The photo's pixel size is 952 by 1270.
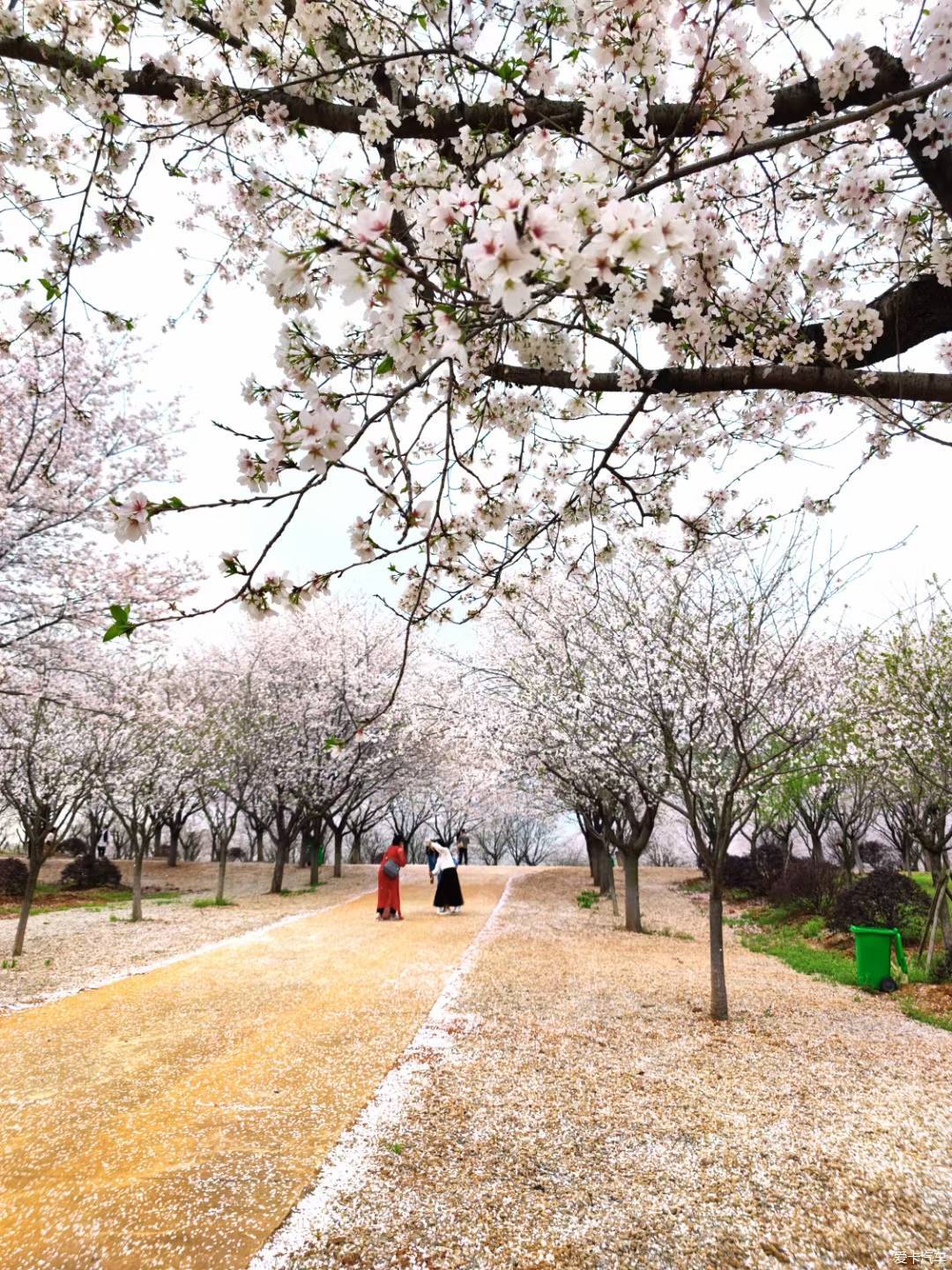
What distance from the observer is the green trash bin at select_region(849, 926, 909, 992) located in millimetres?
7602

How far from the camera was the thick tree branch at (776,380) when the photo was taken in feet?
8.91

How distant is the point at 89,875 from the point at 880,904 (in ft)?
67.8

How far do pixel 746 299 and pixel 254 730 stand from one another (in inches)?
636

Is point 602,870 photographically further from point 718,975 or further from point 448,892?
point 718,975

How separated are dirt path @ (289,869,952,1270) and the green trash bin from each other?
56.1 inches

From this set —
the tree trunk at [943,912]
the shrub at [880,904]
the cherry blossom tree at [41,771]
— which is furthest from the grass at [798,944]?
the cherry blossom tree at [41,771]

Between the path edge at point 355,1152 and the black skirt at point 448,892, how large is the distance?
770 centimetres

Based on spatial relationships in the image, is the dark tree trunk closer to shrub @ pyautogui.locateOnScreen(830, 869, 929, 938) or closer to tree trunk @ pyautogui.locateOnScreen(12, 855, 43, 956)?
tree trunk @ pyautogui.locateOnScreen(12, 855, 43, 956)

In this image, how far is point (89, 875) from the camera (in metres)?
20.2

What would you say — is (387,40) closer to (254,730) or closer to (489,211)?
(489,211)

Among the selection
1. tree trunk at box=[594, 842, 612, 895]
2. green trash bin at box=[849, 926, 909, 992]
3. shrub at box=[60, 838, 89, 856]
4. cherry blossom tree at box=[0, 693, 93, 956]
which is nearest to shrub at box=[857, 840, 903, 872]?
tree trunk at box=[594, 842, 612, 895]

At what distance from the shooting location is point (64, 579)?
34.1ft

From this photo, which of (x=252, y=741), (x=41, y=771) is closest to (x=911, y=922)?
(x=252, y=741)

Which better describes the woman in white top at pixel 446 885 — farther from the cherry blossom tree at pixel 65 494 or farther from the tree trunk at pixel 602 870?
the cherry blossom tree at pixel 65 494
